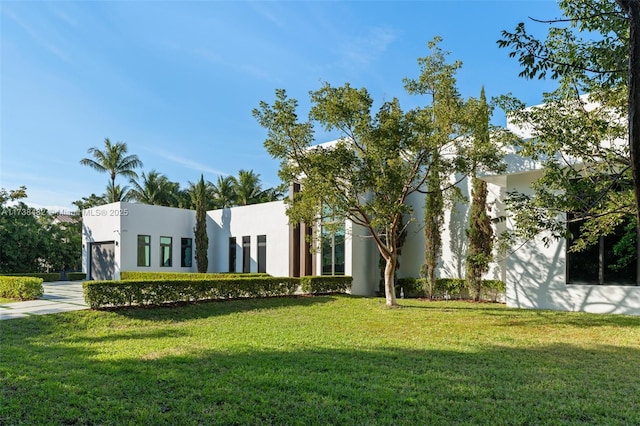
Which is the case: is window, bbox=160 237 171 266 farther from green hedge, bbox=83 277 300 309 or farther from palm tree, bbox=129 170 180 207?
palm tree, bbox=129 170 180 207

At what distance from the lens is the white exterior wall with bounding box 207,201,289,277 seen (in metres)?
20.5

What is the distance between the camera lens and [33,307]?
11992 millimetres

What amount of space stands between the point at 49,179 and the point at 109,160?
51.2ft

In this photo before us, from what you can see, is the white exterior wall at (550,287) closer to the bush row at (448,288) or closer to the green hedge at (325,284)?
the bush row at (448,288)

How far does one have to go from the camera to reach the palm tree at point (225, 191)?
34.2 meters

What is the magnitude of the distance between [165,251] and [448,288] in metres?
15.7

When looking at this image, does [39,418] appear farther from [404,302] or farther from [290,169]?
[404,302]

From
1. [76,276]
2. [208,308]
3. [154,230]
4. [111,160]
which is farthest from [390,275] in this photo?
[111,160]

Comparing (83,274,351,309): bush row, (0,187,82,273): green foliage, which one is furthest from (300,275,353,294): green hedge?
(0,187,82,273): green foliage

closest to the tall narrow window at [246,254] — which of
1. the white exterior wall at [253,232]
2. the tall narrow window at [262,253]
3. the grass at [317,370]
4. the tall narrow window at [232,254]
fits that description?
the white exterior wall at [253,232]

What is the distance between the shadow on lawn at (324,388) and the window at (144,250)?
56.0 feet

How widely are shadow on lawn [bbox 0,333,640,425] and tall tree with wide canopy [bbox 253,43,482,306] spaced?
232 inches

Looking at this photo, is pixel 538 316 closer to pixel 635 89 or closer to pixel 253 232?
pixel 635 89

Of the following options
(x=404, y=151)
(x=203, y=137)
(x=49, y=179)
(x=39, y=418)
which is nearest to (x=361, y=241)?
(x=404, y=151)
